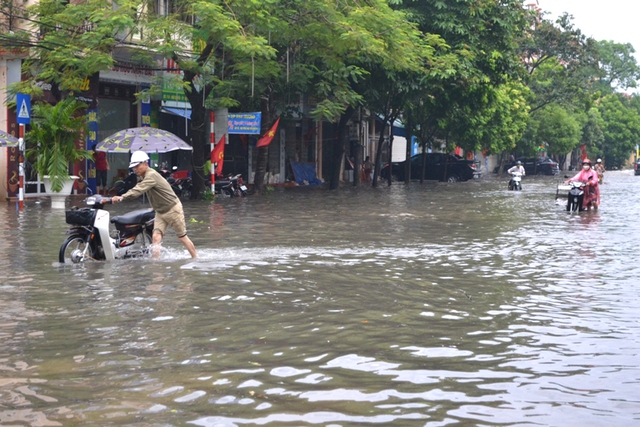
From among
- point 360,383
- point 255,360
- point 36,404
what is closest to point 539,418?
point 360,383

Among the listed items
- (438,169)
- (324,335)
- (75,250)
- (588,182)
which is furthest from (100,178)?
(438,169)

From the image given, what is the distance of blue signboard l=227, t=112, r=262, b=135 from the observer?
3114 centimetres

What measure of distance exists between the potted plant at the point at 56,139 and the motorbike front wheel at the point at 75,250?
37.0ft

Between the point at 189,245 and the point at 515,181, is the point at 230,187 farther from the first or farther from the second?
the point at 189,245

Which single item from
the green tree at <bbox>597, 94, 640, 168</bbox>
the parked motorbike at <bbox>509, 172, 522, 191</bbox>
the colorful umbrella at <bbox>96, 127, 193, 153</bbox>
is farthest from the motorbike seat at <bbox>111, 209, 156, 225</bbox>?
the green tree at <bbox>597, 94, 640, 168</bbox>

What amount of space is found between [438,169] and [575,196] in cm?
2820

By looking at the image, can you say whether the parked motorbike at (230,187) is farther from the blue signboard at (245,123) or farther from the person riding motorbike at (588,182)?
the person riding motorbike at (588,182)

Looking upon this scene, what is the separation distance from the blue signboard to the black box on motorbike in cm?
1920

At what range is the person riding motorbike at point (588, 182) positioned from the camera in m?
24.9

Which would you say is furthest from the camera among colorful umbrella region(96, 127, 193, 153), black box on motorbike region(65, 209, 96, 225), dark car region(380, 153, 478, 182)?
dark car region(380, 153, 478, 182)

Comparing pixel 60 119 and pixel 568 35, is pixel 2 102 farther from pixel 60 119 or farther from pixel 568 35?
pixel 568 35

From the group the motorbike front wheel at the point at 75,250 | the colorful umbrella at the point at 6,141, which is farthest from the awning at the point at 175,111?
the motorbike front wheel at the point at 75,250

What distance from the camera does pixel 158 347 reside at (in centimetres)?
706

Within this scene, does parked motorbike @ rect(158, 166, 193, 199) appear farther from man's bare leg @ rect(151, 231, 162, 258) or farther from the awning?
man's bare leg @ rect(151, 231, 162, 258)
